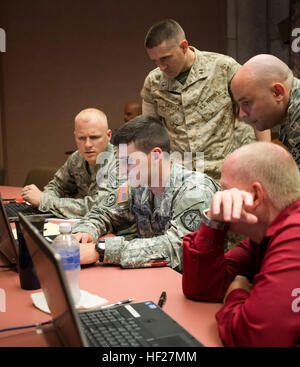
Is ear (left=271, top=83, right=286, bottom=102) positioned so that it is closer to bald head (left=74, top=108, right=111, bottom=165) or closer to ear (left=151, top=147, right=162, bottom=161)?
ear (left=151, top=147, right=162, bottom=161)

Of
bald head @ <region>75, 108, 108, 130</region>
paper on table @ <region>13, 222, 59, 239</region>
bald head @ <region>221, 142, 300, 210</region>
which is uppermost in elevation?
bald head @ <region>75, 108, 108, 130</region>

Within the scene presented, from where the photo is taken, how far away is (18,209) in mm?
2500

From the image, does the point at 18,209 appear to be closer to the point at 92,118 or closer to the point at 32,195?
the point at 32,195

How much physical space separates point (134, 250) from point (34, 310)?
42cm

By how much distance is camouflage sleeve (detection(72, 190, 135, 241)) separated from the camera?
6.07ft

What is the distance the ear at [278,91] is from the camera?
174 cm

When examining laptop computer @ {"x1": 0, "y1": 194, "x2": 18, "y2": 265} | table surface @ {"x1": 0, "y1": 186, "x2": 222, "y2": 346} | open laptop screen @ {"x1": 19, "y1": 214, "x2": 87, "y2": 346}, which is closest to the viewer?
open laptop screen @ {"x1": 19, "y1": 214, "x2": 87, "y2": 346}

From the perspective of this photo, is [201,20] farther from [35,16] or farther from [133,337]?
[133,337]

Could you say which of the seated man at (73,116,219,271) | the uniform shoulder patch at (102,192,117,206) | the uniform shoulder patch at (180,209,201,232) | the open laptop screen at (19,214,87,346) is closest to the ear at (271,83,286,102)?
the seated man at (73,116,219,271)

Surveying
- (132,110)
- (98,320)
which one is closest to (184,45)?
(98,320)

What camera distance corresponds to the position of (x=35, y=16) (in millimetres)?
4820

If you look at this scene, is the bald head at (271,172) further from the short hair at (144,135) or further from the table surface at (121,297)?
the short hair at (144,135)
